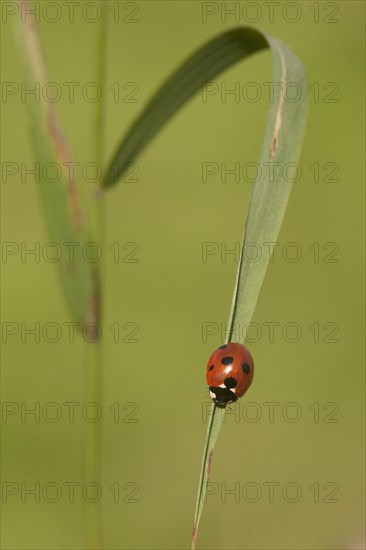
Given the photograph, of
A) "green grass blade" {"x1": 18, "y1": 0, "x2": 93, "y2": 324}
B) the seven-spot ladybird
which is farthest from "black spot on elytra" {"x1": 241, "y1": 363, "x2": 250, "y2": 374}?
"green grass blade" {"x1": 18, "y1": 0, "x2": 93, "y2": 324}

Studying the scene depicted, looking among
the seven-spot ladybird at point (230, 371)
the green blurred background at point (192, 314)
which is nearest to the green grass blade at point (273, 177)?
the seven-spot ladybird at point (230, 371)

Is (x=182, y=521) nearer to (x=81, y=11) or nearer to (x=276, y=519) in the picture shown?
(x=276, y=519)

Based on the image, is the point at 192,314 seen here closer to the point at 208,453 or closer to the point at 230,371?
the point at 230,371

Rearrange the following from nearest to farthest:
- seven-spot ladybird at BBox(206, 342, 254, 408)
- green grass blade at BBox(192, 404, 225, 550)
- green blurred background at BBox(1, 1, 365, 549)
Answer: green grass blade at BBox(192, 404, 225, 550), seven-spot ladybird at BBox(206, 342, 254, 408), green blurred background at BBox(1, 1, 365, 549)

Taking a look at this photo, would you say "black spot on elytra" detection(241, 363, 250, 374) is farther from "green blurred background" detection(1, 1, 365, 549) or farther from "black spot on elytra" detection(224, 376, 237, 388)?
"green blurred background" detection(1, 1, 365, 549)

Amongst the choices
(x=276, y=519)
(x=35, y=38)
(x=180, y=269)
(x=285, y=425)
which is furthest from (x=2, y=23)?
(x=35, y=38)

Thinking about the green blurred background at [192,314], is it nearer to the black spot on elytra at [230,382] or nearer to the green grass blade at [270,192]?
the black spot on elytra at [230,382]
